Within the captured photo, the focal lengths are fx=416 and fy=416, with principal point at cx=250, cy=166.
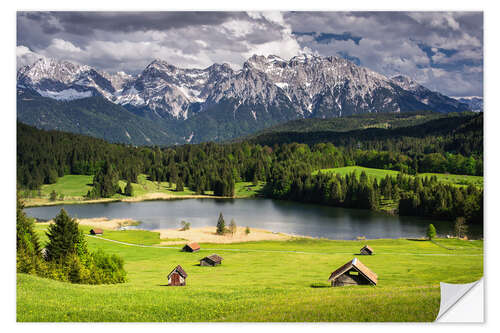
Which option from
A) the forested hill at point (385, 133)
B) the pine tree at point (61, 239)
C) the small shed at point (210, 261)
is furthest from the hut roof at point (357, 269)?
the forested hill at point (385, 133)

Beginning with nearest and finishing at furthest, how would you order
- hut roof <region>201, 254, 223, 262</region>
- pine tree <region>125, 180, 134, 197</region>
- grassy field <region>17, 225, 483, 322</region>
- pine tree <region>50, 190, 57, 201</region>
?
grassy field <region>17, 225, 483, 322</region> → hut roof <region>201, 254, 223, 262</region> → pine tree <region>50, 190, 57, 201</region> → pine tree <region>125, 180, 134, 197</region>

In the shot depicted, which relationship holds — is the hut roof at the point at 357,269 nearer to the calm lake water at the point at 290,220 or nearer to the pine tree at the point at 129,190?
the calm lake water at the point at 290,220

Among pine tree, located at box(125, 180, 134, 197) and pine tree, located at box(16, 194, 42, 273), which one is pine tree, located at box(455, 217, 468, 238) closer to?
pine tree, located at box(16, 194, 42, 273)

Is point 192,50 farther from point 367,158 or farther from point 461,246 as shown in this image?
point 367,158

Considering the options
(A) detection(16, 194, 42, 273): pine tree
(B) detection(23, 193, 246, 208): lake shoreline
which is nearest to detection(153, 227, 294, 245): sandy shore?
(B) detection(23, 193, 246, 208): lake shoreline

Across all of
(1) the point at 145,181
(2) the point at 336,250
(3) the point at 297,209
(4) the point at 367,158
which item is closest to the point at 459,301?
(2) the point at 336,250

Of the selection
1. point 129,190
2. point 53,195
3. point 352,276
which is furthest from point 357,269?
point 129,190

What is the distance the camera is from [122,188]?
3875cm

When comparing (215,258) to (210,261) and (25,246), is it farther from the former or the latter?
(25,246)

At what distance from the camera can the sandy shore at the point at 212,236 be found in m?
21.3

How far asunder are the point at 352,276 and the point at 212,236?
34.8 feet

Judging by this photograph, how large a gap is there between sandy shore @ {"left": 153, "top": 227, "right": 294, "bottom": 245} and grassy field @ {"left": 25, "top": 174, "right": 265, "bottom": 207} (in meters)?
6.33

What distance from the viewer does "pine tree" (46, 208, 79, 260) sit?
13.6 metres

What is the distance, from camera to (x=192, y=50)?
17.1 meters
